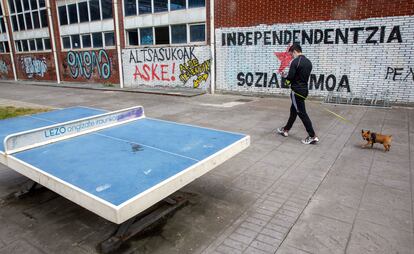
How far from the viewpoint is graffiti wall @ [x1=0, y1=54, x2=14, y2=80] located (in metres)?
25.3

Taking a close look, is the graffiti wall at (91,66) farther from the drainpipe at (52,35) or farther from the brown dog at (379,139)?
the brown dog at (379,139)

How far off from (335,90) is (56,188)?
1029 cm

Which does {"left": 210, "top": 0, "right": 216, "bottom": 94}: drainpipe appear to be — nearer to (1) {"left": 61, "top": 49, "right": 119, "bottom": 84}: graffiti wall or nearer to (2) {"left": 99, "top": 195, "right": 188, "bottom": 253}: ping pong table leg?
(1) {"left": 61, "top": 49, "right": 119, "bottom": 84}: graffiti wall

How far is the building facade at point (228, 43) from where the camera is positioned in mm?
9766

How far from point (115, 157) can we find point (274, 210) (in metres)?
2.01

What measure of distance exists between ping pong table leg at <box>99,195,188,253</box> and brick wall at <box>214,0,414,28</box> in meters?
9.16

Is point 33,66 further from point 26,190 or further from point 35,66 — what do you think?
point 26,190

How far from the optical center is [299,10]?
10820 mm

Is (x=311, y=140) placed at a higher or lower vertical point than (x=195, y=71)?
lower

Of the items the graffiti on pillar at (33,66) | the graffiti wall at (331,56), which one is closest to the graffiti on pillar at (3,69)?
the graffiti on pillar at (33,66)

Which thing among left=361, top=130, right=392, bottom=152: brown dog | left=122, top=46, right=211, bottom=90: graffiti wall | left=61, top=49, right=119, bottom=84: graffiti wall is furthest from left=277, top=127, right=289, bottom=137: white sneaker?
left=61, top=49, right=119, bottom=84: graffiti wall

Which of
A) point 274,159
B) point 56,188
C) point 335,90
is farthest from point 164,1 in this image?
point 56,188

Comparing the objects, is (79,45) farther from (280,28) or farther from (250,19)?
(280,28)

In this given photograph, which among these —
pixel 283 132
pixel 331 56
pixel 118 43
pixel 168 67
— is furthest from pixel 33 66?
pixel 283 132
